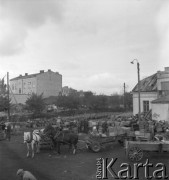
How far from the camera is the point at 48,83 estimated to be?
79562 millimetres

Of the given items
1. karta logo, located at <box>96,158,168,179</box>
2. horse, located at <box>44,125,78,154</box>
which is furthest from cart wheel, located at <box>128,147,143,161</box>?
horse, located at <box>44,125,78,154</box>

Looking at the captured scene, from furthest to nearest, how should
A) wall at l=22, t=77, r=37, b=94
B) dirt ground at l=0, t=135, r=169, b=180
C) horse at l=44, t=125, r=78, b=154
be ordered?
wall at l=22, t=77, r=37, b=94 < horse at l=44, t=125, r=78, b=154 < dirt ground at l=0, t=135, r=169, b=180

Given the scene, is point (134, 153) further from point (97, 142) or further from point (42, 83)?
point (42, 83)

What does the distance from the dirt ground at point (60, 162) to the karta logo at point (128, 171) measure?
0.65 feet

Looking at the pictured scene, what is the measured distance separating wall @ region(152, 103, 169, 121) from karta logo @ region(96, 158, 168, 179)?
19840mm

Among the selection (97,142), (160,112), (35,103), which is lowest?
(97,142)

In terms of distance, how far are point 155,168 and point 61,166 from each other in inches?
167

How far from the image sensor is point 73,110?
52.8 metres

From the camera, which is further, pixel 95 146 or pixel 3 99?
pixel 3 99

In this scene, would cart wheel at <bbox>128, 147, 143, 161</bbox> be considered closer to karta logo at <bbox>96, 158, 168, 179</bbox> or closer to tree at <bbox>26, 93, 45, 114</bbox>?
karta logo at <bbox>96, 158, 168, 179</bbox>

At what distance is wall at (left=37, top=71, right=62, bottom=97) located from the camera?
78562 millimetres

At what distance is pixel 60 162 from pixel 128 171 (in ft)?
12.1

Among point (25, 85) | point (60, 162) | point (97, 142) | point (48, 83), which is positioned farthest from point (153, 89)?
point (25, 85)

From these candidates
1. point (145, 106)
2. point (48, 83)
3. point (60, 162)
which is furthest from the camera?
point (48, 83)
